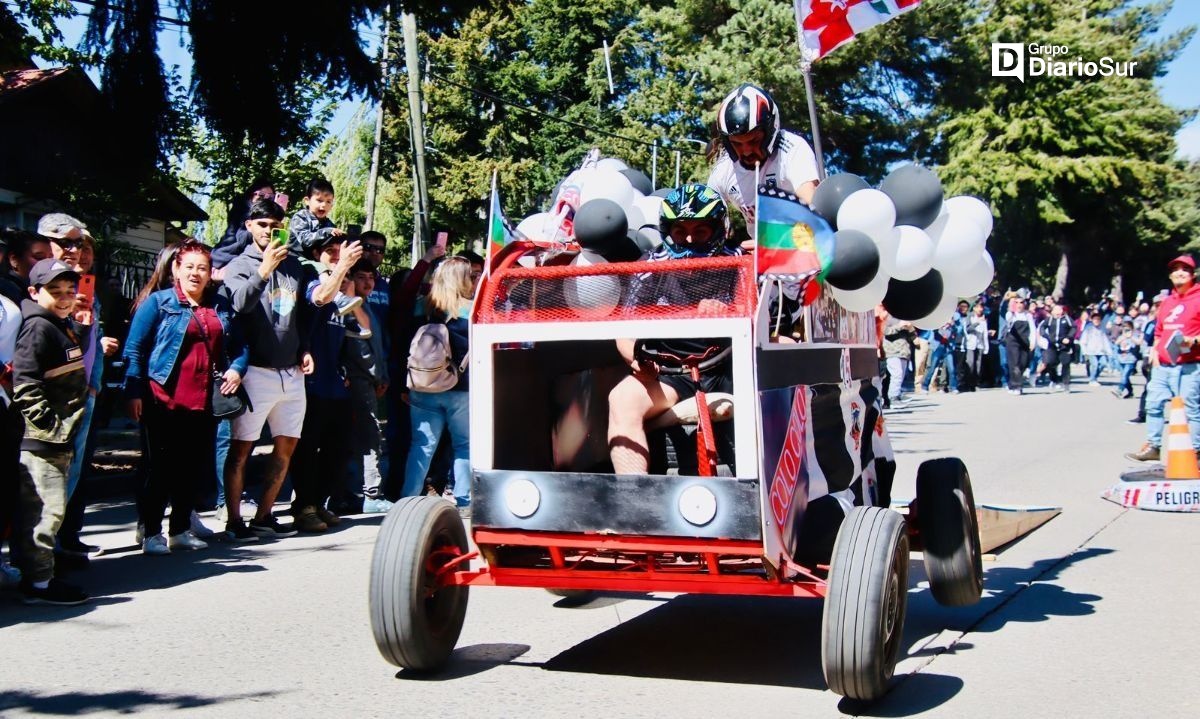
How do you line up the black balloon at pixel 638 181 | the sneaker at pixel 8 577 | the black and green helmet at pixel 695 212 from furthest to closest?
the black balloon at pixel 638 181, the sneaker at pixel 8 577, the black and green helmet at pixel 695 212

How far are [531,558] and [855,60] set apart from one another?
104ft

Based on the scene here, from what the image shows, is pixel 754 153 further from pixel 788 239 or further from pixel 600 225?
pixel 788 239

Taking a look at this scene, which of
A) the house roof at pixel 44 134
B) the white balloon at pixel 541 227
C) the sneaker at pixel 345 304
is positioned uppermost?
the house roof at pixel 44 134

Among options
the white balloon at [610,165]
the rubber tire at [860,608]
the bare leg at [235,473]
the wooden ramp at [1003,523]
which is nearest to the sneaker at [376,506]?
the bare leg at [235,473]

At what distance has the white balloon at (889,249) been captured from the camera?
556 cm

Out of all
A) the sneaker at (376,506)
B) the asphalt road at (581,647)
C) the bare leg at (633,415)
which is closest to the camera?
the asphalt road at (581,647)

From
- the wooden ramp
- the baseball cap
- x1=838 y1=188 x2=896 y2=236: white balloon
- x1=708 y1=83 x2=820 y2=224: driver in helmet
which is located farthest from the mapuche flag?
the baseball cap

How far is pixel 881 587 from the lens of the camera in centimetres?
442

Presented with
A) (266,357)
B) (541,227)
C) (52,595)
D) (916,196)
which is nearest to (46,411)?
(52,595)

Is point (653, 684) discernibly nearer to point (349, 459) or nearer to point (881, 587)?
point (881, 587)

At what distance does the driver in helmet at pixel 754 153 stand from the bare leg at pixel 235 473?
3.74 metres

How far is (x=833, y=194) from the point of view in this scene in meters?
5.50

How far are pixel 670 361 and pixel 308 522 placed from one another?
4255 millimetres

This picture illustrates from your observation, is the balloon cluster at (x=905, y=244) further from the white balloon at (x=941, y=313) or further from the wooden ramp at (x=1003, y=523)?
the wooden ramp at (x=1003, y=523)
